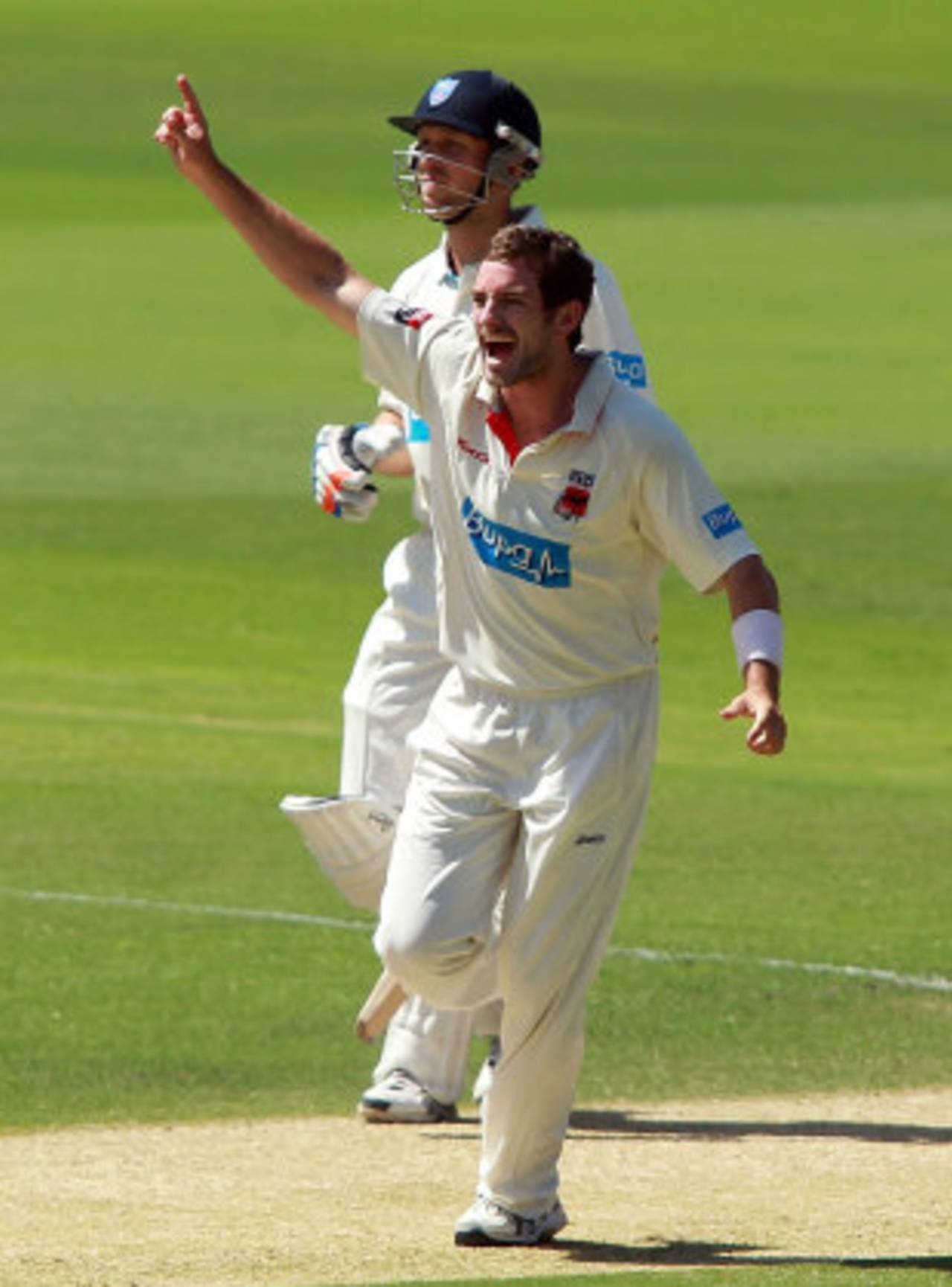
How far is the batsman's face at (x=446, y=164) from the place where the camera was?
A: 871 centimetres

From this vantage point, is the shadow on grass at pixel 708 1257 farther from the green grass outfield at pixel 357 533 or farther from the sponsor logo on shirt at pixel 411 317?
the sponsor logo on shirt at pixel 411 317

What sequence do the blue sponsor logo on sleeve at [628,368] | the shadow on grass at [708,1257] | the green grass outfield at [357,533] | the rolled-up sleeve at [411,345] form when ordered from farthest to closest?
1. the green grass outfield at [357,533]
2. the blue sponsor logo on sleeve at [628,368]
3. the rolled-up sleeve at [411,345]
4. the shadow on grass at [708,1257]

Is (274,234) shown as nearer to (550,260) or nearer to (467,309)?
(550,260)

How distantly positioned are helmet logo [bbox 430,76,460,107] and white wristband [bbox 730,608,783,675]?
6.45 feet

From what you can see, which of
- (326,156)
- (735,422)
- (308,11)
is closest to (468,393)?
(735,422)

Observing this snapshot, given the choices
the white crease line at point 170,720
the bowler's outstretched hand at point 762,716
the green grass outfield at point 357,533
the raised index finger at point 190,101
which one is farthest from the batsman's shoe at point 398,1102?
the white crease line at point 170,720

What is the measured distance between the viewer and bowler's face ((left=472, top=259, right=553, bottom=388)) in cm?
736

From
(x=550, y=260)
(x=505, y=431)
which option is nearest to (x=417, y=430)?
(x=505, y=431)

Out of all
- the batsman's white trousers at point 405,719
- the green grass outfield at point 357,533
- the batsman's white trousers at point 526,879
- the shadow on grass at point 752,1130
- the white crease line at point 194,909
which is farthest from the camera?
the white crease line at point 194,909

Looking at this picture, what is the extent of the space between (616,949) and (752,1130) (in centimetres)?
265

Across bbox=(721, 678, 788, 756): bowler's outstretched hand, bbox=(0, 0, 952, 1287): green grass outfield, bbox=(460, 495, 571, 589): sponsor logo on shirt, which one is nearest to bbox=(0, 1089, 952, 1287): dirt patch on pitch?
bbox=(0, 0, 952, 1287): green grass outfield

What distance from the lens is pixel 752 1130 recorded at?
920cm

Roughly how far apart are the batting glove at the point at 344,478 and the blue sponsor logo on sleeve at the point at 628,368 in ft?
3.28

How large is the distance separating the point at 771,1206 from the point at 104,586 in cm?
1659
